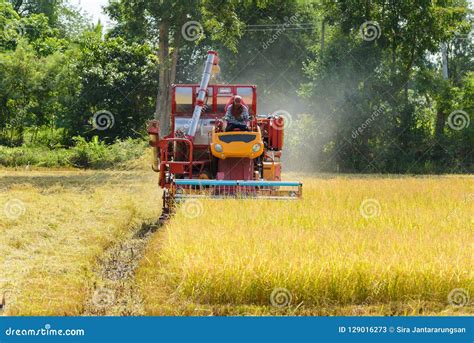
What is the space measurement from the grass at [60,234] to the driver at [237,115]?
221cm

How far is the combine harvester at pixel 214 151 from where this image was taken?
39.3 ft

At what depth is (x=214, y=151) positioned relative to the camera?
12.8 m

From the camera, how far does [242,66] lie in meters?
40.8

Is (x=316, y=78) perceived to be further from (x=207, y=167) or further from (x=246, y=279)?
(x=246, y=279)

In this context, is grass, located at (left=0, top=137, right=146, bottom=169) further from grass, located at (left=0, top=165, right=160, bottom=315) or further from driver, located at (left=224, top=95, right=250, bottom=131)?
driver, located at (left=224, top=95, right=250, bottom=131)

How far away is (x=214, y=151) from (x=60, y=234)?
340 cm

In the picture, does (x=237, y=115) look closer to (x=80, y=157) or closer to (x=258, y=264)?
(x=258, y=264)

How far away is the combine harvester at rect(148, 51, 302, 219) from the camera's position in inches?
471

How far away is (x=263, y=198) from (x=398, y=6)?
22.5 m

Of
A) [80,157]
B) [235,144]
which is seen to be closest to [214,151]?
[235,144]

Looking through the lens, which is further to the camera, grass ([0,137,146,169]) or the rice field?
grass ([0,137,146,169])

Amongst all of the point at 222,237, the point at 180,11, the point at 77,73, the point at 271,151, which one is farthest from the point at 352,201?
the point at 77,73

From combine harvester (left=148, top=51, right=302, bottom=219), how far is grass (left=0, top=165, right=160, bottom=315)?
111 cm

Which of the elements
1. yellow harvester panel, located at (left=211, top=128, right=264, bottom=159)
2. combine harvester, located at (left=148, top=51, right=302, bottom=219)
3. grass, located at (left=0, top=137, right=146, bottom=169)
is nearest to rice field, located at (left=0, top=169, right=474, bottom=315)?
combine harvester, located at (left=148, top=51, right=302, bottom=219)
